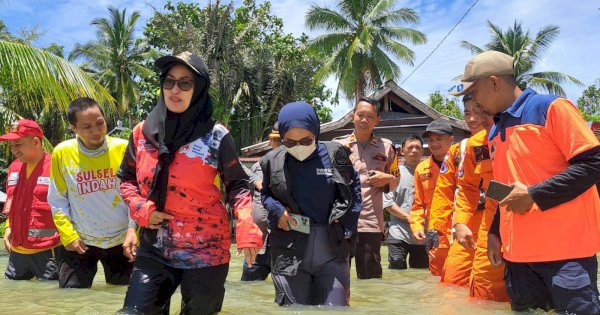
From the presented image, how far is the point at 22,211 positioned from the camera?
6.56 m

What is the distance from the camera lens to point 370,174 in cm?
654

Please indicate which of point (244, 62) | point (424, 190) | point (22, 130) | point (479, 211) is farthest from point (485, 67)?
point (244, 62)

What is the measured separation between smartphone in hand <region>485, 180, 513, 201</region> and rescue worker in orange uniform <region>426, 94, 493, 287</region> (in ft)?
5.95

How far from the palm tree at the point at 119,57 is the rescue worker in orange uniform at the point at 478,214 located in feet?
117

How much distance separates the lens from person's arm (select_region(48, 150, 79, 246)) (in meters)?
5.21

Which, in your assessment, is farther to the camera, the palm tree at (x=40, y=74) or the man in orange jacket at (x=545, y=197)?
the palm tree at (x=40, y=74)

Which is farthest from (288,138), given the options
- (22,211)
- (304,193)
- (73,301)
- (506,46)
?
(506,46)

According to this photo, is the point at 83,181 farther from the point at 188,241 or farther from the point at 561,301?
the point at 561,301

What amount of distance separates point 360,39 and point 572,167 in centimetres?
2740

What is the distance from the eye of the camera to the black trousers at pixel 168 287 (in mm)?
3461

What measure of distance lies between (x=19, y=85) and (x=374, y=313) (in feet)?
28.3

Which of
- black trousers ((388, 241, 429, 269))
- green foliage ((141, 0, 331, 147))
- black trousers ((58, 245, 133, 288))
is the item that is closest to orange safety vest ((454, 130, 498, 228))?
black trousers ((58, 245, 133, 288))

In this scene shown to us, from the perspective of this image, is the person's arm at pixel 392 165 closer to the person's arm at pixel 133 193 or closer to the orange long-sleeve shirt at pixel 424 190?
the orange long-sleeve shirt at pixel 424 190

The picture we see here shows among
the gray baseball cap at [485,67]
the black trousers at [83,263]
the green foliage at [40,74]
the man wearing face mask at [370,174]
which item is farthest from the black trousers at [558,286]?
the green foliage at [40,74]
